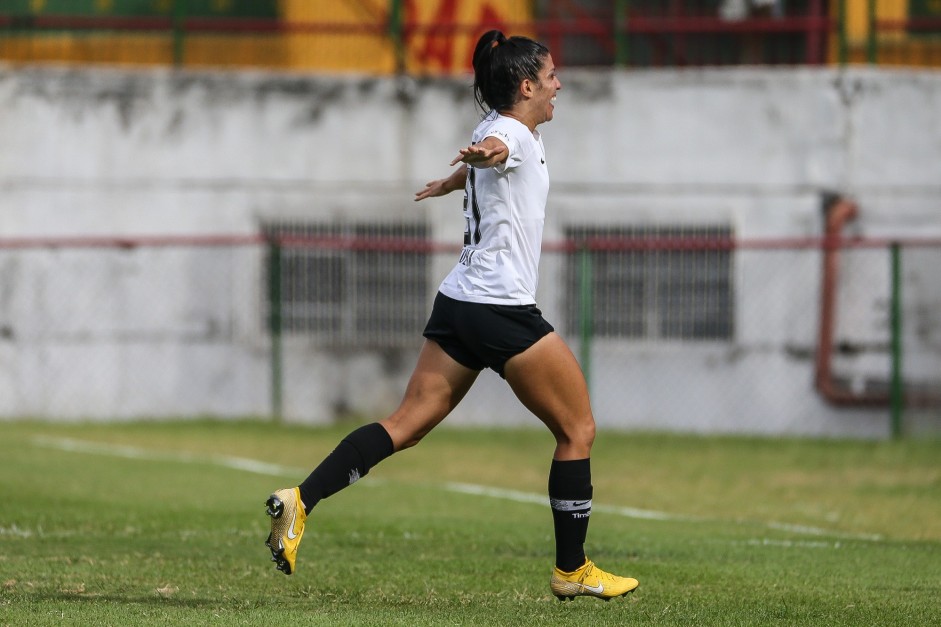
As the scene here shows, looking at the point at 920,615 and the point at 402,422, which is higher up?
the point at 402,422

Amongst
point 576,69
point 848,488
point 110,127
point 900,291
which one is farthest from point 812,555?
point 110,127

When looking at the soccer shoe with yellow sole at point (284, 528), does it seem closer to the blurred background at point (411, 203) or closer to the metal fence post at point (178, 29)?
the blurred background at point (411, 203)

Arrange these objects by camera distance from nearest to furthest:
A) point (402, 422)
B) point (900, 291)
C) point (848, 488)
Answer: point (402, 422) → point (848, 488) → point (900, 291)

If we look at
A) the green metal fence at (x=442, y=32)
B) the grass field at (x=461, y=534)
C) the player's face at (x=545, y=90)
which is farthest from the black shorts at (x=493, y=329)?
the green metal fence at (x=442, y=32)

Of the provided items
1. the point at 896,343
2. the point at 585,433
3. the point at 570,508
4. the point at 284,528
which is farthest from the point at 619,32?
the point at 284,528

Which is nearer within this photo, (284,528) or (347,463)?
(284,528)

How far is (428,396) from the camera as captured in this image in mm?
6004

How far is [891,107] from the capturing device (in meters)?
16.4

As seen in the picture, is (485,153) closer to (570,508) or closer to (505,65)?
(505,65)

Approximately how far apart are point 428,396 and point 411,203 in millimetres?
11255

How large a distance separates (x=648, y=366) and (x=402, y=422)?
11.1m

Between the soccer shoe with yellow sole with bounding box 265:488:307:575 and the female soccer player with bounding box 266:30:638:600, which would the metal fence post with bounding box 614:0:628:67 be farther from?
the soccer shoe with yellow sole with bounding box 265:488:307:575

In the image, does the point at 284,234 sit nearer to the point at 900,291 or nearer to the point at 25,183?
the point at 25,183

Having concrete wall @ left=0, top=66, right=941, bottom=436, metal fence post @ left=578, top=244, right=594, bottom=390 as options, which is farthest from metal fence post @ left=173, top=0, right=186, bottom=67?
metal fence post @ left=578, top=244, right=594, bottom=390
